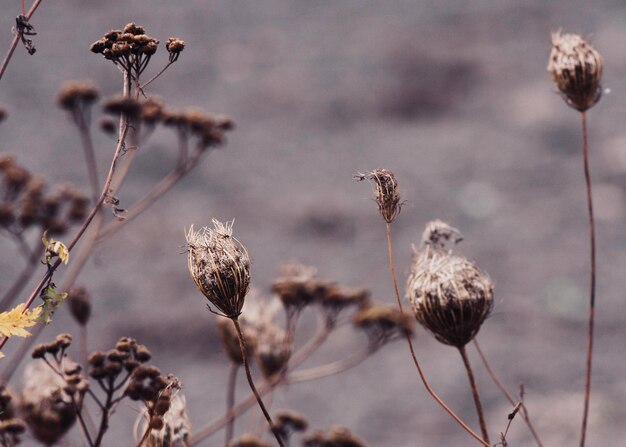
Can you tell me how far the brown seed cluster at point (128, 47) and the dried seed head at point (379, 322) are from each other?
5.09ft

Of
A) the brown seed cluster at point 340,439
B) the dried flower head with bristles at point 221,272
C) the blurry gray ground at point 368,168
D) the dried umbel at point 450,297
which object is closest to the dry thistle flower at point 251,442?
the brown seed cluster at point 340,439

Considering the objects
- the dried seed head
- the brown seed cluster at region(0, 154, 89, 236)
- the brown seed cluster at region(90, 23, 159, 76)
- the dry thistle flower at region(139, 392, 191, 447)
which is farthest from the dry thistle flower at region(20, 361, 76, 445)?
the dried seed head

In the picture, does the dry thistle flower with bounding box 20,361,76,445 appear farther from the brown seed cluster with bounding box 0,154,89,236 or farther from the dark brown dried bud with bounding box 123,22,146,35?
the dark brown dried bud with bounding box 123,22,146,35

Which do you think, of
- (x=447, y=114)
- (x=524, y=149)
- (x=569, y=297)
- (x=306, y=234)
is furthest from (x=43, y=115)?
(x=569, y=297)

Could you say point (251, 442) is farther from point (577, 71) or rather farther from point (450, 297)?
point (577, 71)

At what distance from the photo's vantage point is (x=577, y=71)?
2463mm

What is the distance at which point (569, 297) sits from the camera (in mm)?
6867

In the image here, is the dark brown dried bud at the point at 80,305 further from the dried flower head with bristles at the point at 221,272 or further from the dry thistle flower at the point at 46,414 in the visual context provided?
the dried flower head with bristles at the point at 221,272

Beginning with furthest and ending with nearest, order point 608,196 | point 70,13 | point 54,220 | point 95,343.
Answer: point 70,13
point 608,196
point 95,343
point 54,220

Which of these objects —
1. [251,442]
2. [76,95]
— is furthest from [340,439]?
[76,95]

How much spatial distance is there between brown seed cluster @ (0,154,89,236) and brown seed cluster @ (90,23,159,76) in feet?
3.56

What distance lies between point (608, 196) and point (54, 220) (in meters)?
5.47

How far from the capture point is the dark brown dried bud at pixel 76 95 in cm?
333

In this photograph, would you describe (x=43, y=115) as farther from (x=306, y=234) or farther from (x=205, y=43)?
(x=306, y=234)
